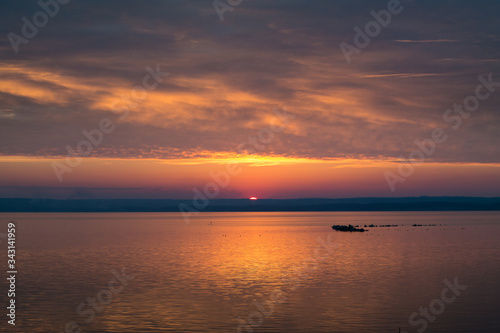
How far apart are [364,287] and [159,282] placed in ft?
62.5

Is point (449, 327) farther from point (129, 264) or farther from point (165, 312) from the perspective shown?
point (129, 264)

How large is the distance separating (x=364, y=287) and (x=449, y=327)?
13.4m

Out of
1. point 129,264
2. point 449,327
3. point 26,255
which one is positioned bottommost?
point 449,327

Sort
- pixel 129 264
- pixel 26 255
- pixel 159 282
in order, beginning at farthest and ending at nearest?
1. pixel 26 255
2. pixel 129 264
3. pixel 159 282

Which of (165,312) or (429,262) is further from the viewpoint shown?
(429,262)

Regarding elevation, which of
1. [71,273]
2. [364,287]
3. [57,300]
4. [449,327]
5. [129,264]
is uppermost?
[129,264]

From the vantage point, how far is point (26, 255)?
7894 cm

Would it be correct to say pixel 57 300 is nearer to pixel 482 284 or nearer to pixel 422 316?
pixel 422 316

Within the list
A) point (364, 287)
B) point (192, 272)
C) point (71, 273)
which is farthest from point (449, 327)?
point (71, 273)

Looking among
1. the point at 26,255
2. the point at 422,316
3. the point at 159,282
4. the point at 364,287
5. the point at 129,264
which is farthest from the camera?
the point at 26,255

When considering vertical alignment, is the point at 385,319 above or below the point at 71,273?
below

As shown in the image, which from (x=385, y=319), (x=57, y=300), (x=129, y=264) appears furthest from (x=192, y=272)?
(x=385, y=319)

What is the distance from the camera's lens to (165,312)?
37219 millimetres

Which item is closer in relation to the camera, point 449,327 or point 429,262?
point 449,327
